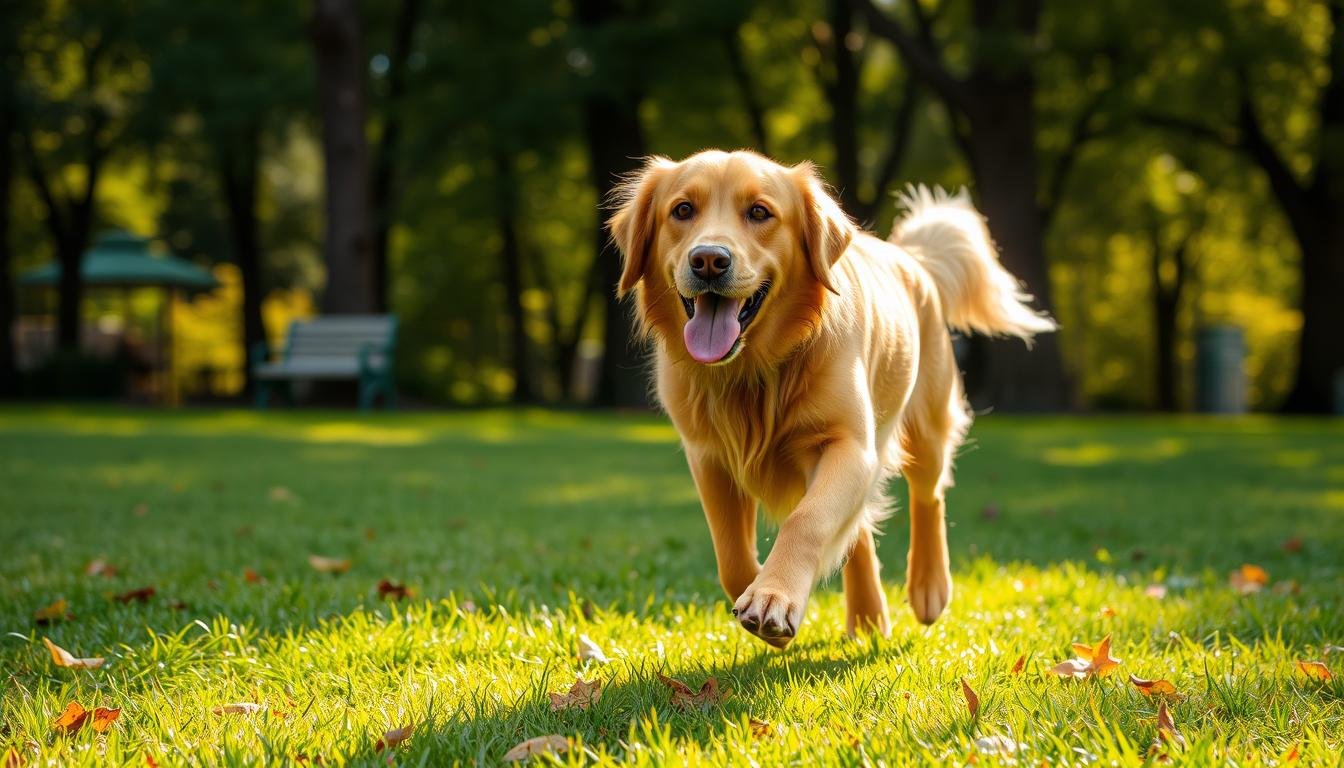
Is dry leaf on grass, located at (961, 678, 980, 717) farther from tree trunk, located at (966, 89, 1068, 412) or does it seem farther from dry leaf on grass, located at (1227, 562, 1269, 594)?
tree trunk, located at (966, 89, 1068, 412)

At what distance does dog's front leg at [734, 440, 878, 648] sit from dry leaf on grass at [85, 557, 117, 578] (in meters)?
3.15

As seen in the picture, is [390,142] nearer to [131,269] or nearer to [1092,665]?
[131,269]

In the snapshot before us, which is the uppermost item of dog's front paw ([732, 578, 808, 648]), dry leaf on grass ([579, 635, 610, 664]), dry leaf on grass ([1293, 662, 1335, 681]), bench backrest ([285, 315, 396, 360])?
bench backrest ([285, 315, 396, 360])

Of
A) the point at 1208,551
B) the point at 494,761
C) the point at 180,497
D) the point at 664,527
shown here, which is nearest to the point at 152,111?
the point at 180,497

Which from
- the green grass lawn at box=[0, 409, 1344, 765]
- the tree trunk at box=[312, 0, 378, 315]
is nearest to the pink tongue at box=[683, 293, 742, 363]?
the green grass lawn at box=[0, 409, 1344, 765]

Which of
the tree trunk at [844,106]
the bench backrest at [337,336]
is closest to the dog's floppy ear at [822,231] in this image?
the bench backrest at [337,336]

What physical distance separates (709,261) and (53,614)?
2.52 metres

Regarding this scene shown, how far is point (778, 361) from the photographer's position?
A: 365cm

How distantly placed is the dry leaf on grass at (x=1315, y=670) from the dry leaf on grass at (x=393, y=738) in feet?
7.53

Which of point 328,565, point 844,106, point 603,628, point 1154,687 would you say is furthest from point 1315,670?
point 844,106

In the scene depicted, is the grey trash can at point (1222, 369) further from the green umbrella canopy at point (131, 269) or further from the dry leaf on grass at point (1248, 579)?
the dry leaf on grass at point (1248, 579)

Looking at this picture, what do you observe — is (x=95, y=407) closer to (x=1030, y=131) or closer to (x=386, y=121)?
(x=386, y=121)

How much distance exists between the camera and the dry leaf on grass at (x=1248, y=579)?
5012 millimetres

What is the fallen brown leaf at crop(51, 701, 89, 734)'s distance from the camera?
2816 millimetres
